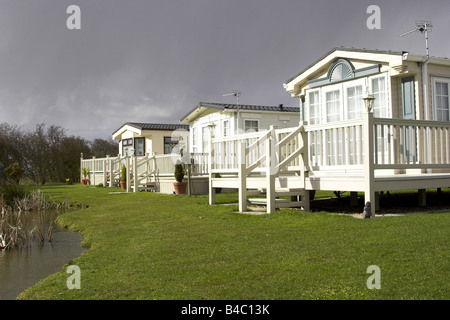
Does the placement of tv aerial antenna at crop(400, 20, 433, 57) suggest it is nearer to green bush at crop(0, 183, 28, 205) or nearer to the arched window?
the arched window

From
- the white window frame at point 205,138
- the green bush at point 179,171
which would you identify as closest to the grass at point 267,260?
the green bush at point 179,171

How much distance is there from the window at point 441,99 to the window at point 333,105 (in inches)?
96.4

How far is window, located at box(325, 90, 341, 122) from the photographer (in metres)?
12.0

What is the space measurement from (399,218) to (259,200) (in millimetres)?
3191

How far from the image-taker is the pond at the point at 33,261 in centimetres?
465

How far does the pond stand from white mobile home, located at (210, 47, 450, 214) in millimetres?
3456

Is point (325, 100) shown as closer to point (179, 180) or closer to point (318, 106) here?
point (318, 106)

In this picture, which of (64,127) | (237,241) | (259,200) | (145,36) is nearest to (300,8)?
(145,36)

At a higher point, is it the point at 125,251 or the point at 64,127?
the point at 64,127

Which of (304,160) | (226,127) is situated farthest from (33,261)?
(226,127)

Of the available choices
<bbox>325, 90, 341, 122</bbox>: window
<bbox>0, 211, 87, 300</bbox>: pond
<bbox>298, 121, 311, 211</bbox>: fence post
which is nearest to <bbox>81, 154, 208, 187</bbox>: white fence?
<bbox>325, 90, 341, 122</bbox>: window

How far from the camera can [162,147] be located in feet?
91.8
